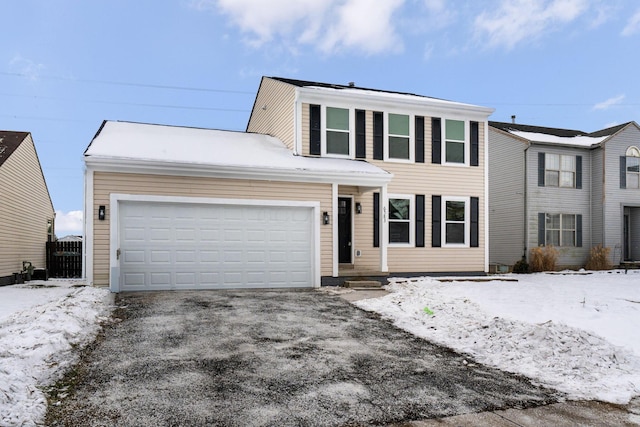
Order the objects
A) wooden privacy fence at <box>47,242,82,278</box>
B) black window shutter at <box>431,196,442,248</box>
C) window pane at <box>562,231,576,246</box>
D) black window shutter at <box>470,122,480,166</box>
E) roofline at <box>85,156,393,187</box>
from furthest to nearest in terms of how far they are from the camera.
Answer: window pane at <box>562,231,576,246</box>, wooden privacy fence at <box>47,242,82,278</box>, black window shutter at <box>470,122,480,166</box>, black window shutter at <box>431,196,442,248</box>, roofline at <box>85,156,393,187</box>

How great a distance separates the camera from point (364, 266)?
528 inches

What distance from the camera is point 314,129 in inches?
529

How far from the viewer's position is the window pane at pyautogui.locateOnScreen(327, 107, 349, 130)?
44.7 ft

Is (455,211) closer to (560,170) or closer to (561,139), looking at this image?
(560,170)

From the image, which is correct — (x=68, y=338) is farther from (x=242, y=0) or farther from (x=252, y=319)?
(x=242, y=0)

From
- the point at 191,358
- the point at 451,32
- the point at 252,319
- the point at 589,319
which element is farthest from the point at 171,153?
the point at 451,32

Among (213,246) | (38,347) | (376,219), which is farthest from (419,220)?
(38,347)

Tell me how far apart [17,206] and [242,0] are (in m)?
11.6

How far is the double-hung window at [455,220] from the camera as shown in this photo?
14.7 metres

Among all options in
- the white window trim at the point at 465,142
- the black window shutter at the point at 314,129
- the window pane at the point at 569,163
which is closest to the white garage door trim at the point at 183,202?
the black window shutter at the point at 314,129

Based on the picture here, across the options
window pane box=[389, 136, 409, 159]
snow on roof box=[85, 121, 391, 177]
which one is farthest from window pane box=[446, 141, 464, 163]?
snow on roof box=[85, 121, 391, 177]

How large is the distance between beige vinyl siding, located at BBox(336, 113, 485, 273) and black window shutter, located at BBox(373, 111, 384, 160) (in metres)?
0.12

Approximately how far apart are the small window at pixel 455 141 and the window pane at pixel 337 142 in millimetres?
3633

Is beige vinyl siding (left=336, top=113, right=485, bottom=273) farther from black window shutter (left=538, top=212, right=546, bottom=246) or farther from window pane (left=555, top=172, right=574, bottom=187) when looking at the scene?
window pane (left=555, top=172, right=574, bottom=187)
